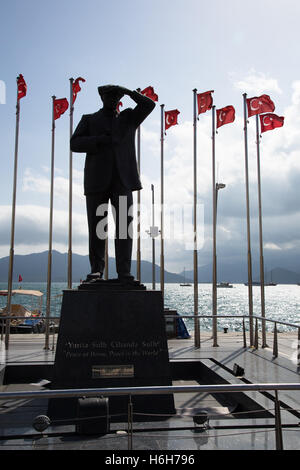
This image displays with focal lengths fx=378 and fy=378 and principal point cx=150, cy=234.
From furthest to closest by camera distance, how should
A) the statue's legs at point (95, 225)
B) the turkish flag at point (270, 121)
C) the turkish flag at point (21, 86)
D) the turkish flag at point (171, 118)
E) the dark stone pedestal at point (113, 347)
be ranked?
the turkish flag at point (171, 118) → the turkish flag at point (270, 121) → the turkish flag at point (21, 86) → the statue's legs at point (95, 225) → the dark stone pedestal at point (113, 347)

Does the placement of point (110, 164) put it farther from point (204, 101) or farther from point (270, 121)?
point (270, 121)

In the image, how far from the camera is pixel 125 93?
5.78 meters

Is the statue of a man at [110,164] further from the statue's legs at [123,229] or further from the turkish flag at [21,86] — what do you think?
the turkish flag at [21,86]

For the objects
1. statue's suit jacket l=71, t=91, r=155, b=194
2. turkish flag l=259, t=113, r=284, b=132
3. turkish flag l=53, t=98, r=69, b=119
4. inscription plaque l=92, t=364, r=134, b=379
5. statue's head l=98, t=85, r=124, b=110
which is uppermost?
turkish flag l=53, t=98, r=69, b=119

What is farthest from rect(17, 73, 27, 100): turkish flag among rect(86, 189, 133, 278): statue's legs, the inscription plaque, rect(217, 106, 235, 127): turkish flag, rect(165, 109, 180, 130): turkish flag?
the inscription plaque

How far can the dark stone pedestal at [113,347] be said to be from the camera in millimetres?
4930

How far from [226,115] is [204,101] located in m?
0.94

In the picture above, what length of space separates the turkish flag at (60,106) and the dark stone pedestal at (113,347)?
379 inches

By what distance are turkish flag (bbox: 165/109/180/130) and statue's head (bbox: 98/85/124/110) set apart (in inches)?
339

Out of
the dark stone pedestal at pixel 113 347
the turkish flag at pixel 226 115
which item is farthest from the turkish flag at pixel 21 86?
the dark stone pedestal at pixel 113 347

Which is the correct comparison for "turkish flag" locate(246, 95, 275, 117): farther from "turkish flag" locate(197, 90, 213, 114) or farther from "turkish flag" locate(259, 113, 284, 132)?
"turkish flag" locate(197, 90, 213, 114)

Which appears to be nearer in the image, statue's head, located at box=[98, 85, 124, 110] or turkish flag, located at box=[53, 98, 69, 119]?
statue's head, located at box=[98, 85, 124, 110]

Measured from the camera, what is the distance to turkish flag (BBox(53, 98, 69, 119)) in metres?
13.2

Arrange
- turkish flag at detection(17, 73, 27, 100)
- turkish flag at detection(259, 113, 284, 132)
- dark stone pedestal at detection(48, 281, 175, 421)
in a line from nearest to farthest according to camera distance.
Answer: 1. dark stone pedestal at detection(48, 281, 175, 421)
2. turkish flag at detection(17, 73, 27, 100)
3. turkish flag at detection(259, 113, 284, 132)
